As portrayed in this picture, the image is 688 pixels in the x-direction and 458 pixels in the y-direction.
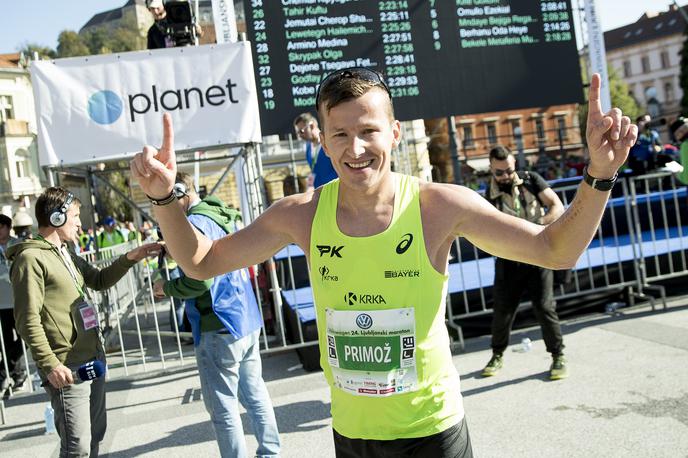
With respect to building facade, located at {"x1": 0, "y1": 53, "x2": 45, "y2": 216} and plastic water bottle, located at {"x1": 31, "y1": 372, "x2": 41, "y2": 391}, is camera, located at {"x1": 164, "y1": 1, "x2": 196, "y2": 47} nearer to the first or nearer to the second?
plastic water bottle, located at {"x1": 31, "y1": 372, "x2": 41, "y2": 391}

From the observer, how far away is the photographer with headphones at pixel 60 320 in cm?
346

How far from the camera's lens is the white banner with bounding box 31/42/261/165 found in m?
5.88

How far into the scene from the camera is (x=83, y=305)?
3.80 metres

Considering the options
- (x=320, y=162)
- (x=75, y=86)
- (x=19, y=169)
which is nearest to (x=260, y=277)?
(x=320, y=162)

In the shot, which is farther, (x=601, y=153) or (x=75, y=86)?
(x=75, y=86)

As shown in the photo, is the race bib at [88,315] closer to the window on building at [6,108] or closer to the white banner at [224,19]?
the white banner at [224,19]

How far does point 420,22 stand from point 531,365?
227 inches

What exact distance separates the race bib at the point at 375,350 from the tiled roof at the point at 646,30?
95.0 meters

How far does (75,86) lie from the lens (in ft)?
19.4

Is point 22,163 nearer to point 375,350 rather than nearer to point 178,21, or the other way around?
point 178,21

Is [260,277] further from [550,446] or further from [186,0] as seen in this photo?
[550,446]

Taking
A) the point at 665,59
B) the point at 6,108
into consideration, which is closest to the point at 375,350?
the point at 6,108

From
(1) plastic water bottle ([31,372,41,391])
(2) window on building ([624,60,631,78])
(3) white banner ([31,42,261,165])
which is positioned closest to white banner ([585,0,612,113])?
(3) white banner ([31,42,261,165])

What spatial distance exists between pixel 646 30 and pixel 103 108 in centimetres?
9900
